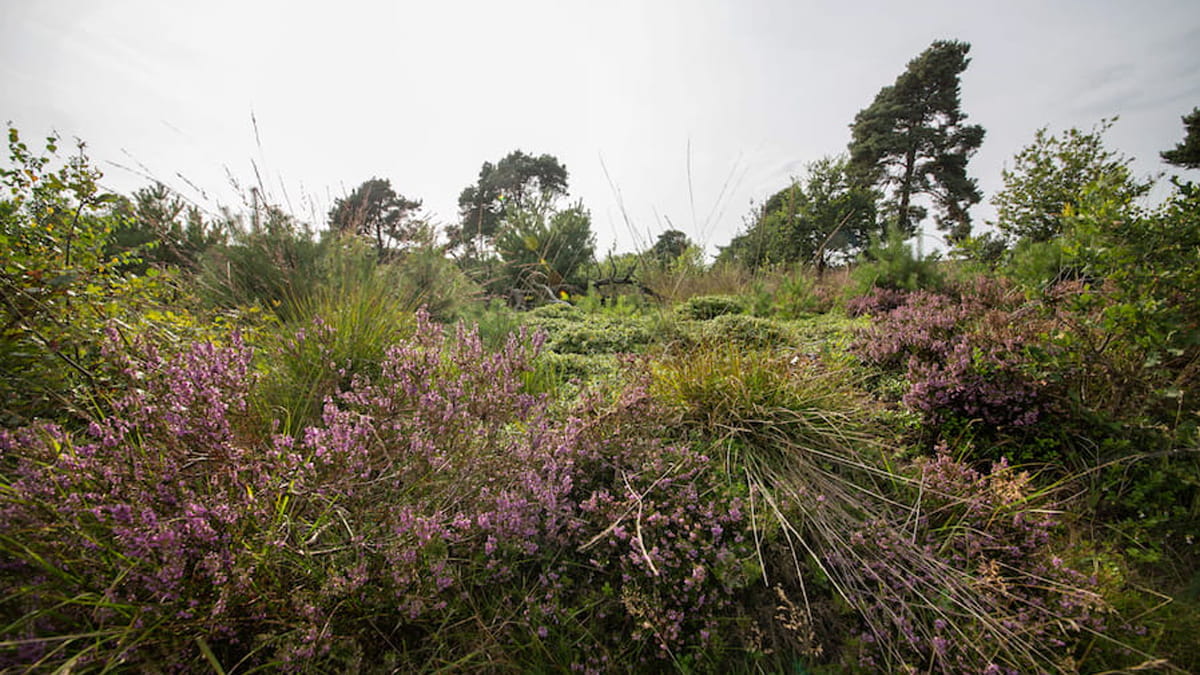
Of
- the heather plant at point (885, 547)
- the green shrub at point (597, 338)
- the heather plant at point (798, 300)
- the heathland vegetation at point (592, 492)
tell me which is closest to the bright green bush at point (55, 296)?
the heathland vegetation at point (592, 492)

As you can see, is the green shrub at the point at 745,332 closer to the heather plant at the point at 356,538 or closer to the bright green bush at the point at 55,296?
the heather plant at the point at 356,538

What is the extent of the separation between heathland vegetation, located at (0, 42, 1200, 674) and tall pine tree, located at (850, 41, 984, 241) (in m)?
20.4

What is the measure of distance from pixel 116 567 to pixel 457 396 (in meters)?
0.81

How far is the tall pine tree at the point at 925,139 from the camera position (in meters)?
18.5

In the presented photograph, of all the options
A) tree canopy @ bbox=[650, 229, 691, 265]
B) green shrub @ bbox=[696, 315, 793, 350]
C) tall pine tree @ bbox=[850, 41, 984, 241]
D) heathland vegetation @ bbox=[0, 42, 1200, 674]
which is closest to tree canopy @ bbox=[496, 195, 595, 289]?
tree canopy @ bbox=[650, 229, 691, 265]

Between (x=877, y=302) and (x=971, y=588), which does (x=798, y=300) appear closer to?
(x=877, y=302)

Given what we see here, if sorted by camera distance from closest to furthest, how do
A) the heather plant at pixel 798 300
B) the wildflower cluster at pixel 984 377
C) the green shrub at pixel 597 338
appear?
1. the wildflower cluster at pixel 984 377
2. the green shrub at pixel 597 338
3. the heather plant at pixel 798 300

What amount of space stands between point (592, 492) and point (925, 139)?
24364mm

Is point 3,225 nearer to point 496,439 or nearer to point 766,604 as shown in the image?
point 496,439

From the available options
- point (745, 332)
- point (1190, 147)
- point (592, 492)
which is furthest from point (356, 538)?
point (1190, 147)

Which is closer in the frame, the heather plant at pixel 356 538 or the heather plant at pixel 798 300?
the heather plant at pixel 356 538

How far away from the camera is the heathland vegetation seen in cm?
93

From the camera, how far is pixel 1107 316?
163 cm

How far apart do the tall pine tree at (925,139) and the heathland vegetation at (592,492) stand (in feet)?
66.9
